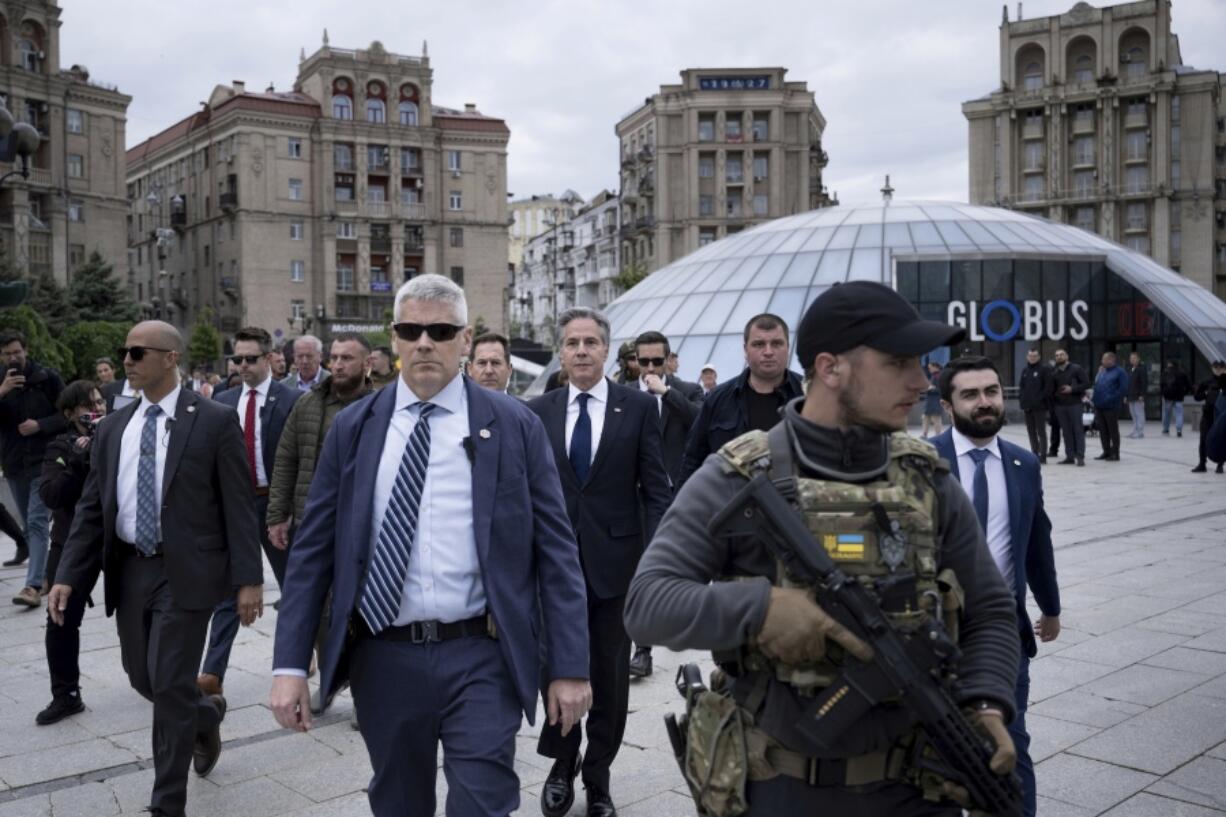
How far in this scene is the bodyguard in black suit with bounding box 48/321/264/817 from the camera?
14.4ft

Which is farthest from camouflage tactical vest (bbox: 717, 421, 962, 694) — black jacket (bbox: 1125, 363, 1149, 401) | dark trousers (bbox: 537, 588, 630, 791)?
black jacket (bbox: 1125, 363, 1149, 401)

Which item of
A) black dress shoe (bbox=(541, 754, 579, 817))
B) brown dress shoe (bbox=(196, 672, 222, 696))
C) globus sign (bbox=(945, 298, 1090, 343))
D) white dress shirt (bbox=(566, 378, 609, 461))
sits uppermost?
globus sign (bbox=(945, 298, 1090, 343))

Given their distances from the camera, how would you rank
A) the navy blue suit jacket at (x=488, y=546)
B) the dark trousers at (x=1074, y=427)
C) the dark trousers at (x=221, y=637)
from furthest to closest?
the dark trousers at (x=1074, y=427), the dark trousers at (x=221, y=637), the navy blue suit jacket at (x=488, y=546)

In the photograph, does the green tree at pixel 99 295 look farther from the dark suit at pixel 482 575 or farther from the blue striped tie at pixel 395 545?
the blue striped tie at pixel 395 545

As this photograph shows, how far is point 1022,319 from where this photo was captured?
109 ft

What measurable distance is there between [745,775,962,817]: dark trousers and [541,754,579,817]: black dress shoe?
2.24 m

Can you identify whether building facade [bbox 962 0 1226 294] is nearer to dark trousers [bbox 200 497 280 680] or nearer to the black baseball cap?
dark trousers [bbox 200 497 280 680]

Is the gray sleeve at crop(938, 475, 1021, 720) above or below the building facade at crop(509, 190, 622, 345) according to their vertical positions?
below

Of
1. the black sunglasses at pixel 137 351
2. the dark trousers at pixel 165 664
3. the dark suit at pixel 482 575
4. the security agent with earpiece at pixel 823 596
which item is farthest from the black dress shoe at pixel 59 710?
the security agent with earpiece at pixel 823 596

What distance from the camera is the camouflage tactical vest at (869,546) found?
7.29 ft

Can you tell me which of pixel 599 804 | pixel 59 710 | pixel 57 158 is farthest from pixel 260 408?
pixel 57 158

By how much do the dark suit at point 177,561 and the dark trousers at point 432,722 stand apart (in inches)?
61.5

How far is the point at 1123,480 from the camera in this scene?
55.1 ft

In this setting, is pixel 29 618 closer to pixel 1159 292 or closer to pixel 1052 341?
pixel 1052 341
